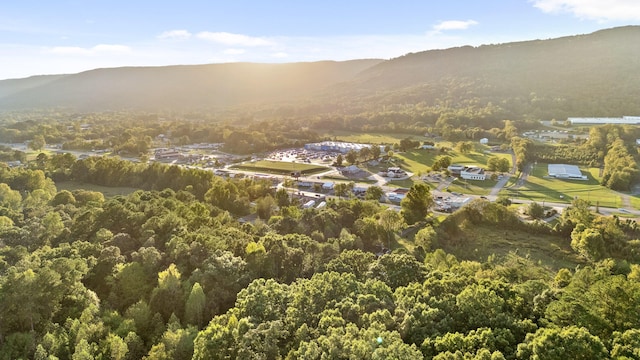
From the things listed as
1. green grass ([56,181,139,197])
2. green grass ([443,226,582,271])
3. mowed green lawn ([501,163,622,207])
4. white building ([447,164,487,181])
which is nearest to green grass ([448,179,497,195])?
white building ([447,164,487,181])

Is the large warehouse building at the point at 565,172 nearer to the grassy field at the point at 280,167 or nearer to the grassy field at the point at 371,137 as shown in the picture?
the grassy field at the point at 371,137

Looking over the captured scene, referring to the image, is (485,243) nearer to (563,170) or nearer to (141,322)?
(141,322)

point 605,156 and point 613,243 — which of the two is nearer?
point 613,243

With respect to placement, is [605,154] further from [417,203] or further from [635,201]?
[417,203]

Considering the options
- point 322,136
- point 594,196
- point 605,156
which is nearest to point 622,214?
point 594,196

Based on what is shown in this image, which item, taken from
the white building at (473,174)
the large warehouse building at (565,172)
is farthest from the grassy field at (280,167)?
the large warehouse building at (565,172)

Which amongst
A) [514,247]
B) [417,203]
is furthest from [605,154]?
[417,203]
